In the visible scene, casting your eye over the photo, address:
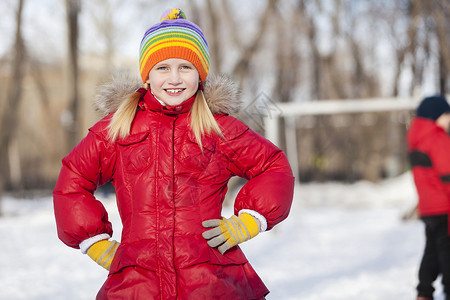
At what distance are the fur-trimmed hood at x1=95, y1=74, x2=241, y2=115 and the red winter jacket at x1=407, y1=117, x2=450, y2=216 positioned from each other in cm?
243

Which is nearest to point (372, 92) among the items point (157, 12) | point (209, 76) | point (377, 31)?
point (377, 31)

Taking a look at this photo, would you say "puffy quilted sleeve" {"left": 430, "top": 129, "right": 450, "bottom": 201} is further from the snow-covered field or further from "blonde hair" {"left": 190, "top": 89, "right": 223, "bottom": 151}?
"blonde hair" {"left": 190, "top": 89, "right": 223, "bottom": 151}

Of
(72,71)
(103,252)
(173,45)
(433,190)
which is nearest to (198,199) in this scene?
(103,252)

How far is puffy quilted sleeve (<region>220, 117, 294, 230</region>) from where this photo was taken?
1.99 meters

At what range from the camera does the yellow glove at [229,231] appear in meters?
1.91

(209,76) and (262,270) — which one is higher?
(209,76)

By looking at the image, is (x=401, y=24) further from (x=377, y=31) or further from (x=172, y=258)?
(x=172, y=258)

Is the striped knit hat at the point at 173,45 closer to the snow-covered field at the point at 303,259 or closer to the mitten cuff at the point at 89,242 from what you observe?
the mitten cuff at the point at 89,242

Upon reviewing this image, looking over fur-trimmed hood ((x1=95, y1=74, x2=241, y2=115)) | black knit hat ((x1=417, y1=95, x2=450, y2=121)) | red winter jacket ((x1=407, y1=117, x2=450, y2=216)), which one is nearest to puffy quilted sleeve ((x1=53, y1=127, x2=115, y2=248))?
fur-trimmed hood ((x1=95, y1=74, x2=241, y2=115))

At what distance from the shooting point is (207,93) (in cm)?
216

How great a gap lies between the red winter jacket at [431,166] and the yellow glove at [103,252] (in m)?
2.88

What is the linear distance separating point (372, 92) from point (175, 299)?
23569 mm

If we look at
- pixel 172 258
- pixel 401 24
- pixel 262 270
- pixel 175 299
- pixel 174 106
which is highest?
pixel 401 24

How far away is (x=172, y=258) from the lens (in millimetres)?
1860
